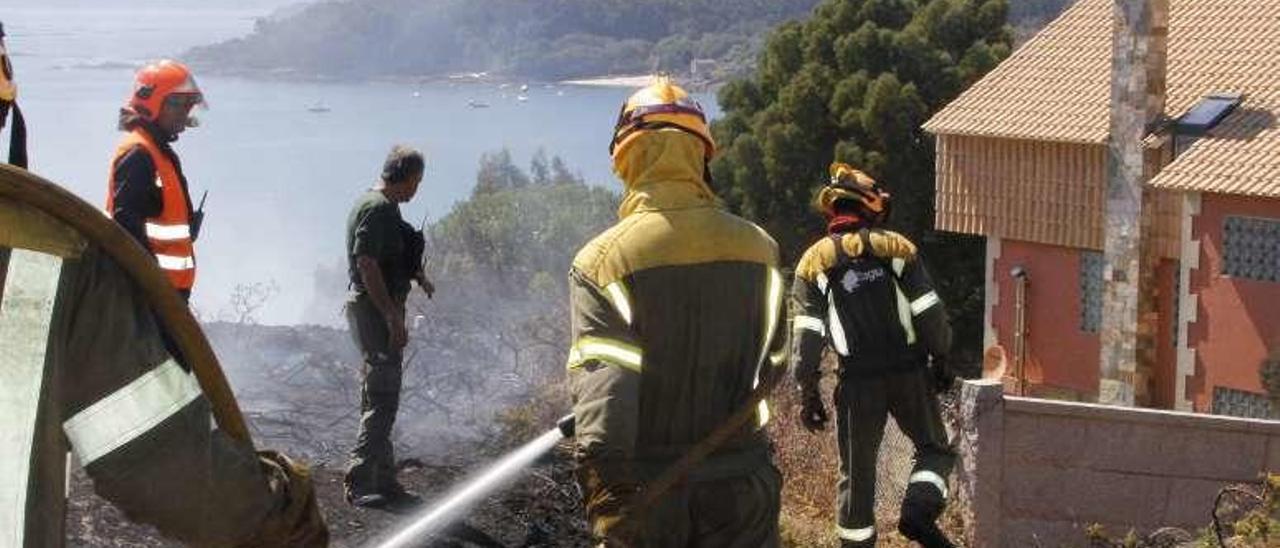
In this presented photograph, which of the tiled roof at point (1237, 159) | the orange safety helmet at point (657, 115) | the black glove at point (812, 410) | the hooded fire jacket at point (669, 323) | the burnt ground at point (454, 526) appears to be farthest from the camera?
the tiled roof at point (1237, 159)

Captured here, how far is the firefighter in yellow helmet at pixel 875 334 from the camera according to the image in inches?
310

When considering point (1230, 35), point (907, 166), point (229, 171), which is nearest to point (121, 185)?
point (1230, 35)

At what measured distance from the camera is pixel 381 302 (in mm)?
8281

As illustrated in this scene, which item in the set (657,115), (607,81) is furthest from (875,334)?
(607,81)

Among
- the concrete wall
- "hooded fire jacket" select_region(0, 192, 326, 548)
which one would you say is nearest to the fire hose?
"hooded fire jacket" select_region(0, 192, 326, 548)

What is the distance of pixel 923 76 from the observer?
39.0 m

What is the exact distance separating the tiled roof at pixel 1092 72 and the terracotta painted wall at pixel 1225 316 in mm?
1745

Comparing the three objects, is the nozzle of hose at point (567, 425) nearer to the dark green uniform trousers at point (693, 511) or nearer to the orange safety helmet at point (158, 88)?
the dark green uniform trousers at point (693, 511)

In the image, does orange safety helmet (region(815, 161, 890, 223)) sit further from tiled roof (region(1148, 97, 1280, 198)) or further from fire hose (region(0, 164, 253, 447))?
tiled roof (region(1148, 97, 1280, 198))

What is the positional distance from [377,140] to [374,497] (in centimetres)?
4497

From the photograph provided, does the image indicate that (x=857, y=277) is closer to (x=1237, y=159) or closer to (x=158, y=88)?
(x=158, y=88)

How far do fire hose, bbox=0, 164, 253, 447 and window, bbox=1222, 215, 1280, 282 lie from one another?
86.1 feet

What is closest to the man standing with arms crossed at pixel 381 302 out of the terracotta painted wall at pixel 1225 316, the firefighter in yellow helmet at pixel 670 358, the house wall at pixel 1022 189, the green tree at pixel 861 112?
the firefighter in yellow helmet at pixel 670 358

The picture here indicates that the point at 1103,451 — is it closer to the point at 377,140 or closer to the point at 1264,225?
the point at 1264,225
